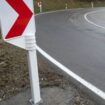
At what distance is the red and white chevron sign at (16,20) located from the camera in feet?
15.9

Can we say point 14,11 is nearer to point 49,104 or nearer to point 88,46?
point 49,104

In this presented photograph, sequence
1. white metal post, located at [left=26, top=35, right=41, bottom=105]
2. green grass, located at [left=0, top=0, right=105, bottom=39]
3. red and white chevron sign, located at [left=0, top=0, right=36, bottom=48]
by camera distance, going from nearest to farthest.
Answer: red and white chevron sign, located at [left=0, top=0, right=36, bottom=48]
white metal post, located at [left=26, top=35, right=41, bottom=105]
green grass, located at [left=0, top=0, right=105, bottom=39]

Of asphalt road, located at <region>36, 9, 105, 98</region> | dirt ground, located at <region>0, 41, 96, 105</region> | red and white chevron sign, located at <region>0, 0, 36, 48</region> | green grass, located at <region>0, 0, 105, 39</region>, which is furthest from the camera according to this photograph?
green grass, located at <region>0, 0, 105, 39</region>

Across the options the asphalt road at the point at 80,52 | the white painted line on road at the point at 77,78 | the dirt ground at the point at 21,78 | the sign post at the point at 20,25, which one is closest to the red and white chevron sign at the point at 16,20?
the sign post at the point at 20,25

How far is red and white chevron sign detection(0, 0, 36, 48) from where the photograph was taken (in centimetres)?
484

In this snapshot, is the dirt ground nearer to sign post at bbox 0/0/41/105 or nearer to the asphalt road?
the asphalt road

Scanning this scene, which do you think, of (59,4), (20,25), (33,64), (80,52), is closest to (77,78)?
(33,64)

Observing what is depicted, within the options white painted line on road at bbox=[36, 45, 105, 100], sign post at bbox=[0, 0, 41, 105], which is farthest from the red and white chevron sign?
white painted line on road at bbox=[36, 45, 105, 100]

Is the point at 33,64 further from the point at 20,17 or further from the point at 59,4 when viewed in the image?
the point at 59,4

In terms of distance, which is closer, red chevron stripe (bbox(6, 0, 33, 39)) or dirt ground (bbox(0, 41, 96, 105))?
red chevron stripe (bbox(6, 0, 33, 39))

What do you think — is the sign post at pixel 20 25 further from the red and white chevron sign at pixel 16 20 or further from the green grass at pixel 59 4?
the green grass at pixel 59 4

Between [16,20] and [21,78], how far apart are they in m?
2.02

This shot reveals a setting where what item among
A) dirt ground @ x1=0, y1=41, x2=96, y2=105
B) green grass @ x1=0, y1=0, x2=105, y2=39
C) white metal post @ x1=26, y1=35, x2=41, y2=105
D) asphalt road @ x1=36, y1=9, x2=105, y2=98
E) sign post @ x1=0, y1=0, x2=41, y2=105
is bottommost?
green grass @ x1=0, y1=0, x2=105, y2=39

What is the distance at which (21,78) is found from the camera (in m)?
6.67
